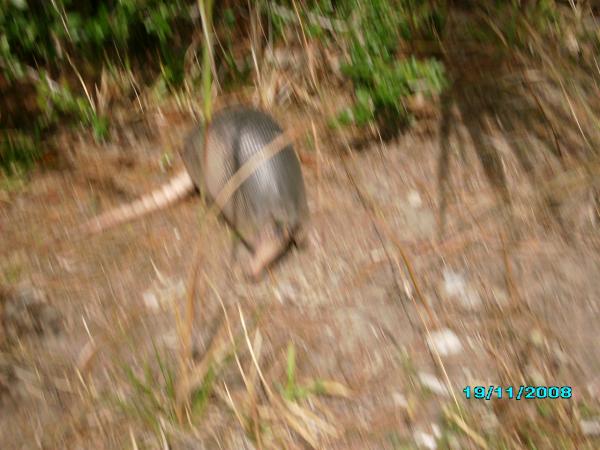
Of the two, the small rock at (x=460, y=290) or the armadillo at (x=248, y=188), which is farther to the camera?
the armadillo at (x=248, y=188)

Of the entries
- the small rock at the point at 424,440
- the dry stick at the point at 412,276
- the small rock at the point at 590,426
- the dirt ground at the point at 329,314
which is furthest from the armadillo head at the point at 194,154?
the small rock at the point at 590,426

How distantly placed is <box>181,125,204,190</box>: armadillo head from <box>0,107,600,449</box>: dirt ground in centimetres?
11

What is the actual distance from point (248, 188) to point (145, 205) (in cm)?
37

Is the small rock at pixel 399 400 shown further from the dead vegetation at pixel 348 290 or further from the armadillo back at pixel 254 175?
the armadillo back at pixel 254 175

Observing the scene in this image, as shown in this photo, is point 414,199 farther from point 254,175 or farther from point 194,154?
point 194,154

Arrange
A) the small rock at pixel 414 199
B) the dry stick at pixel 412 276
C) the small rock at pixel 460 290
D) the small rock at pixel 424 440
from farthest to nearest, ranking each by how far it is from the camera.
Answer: the small rock at pixel 414 199, the small rock at pixel 460 290, the dry stick at pixel 412 276, the small rock at pixel 424 440

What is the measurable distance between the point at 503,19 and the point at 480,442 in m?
1.55

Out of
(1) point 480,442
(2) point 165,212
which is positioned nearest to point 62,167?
(2) point 165,212

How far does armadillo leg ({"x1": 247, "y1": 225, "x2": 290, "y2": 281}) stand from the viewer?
5.47 feet

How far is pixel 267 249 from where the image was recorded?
66.2 inches

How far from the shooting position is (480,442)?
1.30m

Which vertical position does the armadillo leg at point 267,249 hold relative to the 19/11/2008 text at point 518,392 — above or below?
above

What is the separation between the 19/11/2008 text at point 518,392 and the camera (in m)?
1.39

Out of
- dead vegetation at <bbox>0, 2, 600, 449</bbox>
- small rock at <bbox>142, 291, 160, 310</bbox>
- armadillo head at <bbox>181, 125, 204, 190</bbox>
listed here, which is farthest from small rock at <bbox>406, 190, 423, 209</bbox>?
small rock at <bbox>142, 291, 160, 310</bbox>
